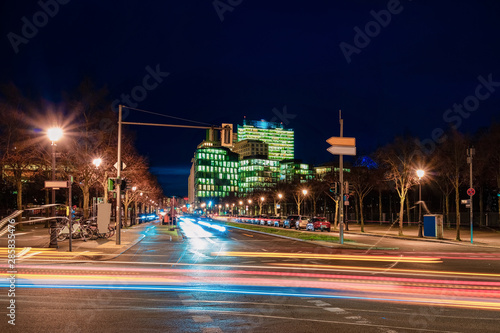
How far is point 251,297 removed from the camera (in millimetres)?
10492

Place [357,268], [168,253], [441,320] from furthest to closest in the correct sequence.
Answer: [168,253] < [357,268] < [441,320]

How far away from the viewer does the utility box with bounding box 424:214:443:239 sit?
125 ft

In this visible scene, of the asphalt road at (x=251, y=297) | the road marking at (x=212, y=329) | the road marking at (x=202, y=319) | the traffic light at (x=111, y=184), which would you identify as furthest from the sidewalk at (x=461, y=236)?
the road marking at (x=212, y=329)

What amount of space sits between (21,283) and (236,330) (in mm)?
7345

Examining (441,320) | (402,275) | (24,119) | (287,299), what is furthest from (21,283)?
(24,119)

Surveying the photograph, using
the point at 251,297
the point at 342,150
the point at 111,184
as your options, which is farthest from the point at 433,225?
the point at 251,297

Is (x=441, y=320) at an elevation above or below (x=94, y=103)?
below

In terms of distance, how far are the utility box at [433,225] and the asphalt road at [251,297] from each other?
21.6 meters

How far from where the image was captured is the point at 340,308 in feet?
30.8

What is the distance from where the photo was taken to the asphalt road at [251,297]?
796cm

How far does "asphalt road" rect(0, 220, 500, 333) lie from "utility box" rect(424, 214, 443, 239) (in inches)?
849

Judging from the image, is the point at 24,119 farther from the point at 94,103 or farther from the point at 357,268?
the point at 357,268

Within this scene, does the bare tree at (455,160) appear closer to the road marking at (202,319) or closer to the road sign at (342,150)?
the road sign at (342,150)

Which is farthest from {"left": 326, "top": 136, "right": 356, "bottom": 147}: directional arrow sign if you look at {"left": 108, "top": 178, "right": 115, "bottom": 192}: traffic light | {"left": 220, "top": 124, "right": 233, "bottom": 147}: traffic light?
{"left": 108, "top": 178, "right": 115, "bottom": 192}: traffic light
